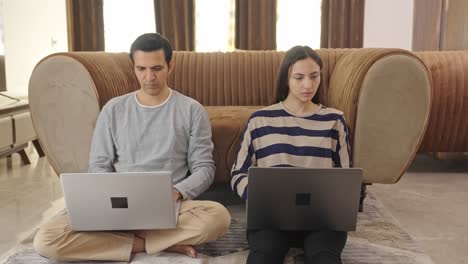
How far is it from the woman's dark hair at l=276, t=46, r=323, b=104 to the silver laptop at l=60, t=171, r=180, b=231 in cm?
49

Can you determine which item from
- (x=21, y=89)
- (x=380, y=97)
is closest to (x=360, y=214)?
(x=380, y=97)

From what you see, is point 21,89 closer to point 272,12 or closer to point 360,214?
point 272,12

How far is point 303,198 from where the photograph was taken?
51.0 inches

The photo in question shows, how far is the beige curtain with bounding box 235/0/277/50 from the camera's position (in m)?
4.47

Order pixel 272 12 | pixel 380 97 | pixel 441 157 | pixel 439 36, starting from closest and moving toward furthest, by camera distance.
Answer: pixel 380 97 → pixel 441 157 → pixel 439 36 → pixel 272 12

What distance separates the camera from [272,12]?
4.49m

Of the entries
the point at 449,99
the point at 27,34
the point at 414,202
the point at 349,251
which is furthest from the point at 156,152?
the point at 27,34

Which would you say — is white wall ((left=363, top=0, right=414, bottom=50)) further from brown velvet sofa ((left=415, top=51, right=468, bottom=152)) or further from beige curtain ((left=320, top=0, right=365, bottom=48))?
brown velvet sofa ((left=415, top=51, right=468, bottom=152))

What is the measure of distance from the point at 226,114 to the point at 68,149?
Answer: 0.64 meters

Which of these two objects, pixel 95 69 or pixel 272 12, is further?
pixel 272 12

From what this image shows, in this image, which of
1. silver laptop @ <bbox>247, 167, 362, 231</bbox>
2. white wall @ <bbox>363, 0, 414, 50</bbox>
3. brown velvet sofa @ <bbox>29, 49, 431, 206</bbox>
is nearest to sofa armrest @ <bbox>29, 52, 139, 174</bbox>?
brown velvet sofa @ <bbox>29, 49, 431, 206</bbox>

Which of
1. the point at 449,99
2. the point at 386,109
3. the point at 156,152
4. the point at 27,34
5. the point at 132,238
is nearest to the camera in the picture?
the point at 132,238

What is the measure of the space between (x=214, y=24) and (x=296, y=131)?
11.0 ft

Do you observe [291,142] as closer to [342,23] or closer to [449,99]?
[449,99]
